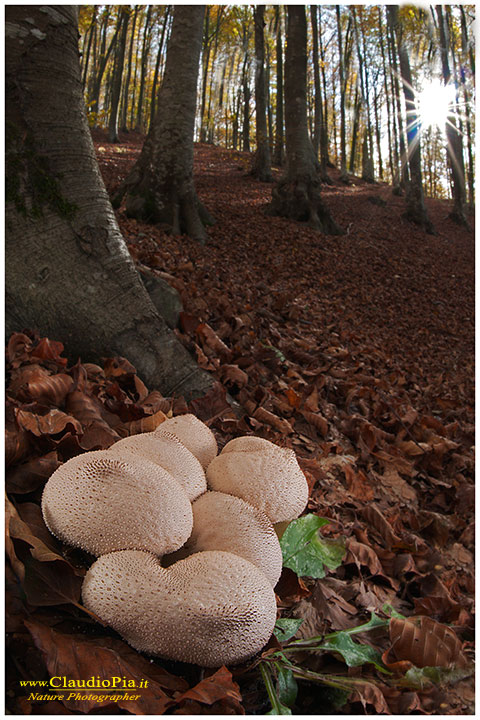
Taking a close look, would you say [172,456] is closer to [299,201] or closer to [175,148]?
[175,148]

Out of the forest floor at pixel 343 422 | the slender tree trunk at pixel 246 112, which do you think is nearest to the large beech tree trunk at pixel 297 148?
the forest floor at pixel 343 422

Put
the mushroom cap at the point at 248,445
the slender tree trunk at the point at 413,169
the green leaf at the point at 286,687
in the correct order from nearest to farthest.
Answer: the green leaf at the point at 286,687 → the mushroom cap at the point at 248,445 → the slender tree trunk at the point at 413,169

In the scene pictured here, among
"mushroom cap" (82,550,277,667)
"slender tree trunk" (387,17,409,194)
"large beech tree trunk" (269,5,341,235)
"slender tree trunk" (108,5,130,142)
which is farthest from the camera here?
"slender tree trunk" (387,17,409,194)

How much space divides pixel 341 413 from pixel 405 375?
7.01 ft

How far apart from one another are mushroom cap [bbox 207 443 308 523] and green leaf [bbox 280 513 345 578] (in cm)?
17

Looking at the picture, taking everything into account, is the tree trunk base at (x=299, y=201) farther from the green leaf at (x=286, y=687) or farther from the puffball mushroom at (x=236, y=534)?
the green leaf at (x=286, y=687)

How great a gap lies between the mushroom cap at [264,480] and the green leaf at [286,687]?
13.7 inches

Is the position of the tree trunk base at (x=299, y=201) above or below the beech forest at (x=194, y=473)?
above

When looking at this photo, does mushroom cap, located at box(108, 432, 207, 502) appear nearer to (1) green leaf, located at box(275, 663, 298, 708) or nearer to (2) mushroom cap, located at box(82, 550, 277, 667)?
(2) mushroom cap, located at box(82, 550, 277, 667)

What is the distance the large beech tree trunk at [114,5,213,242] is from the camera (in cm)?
679

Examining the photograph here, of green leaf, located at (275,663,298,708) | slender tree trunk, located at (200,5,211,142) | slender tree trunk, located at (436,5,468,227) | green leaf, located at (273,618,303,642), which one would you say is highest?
slender tree trunk, located at (200,5,211,142)

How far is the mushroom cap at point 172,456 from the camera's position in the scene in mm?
1244

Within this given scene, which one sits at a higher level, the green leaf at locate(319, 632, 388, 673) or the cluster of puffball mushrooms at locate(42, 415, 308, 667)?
the cluster of puffball mushrooms at locate(42, 415, 308, 667)

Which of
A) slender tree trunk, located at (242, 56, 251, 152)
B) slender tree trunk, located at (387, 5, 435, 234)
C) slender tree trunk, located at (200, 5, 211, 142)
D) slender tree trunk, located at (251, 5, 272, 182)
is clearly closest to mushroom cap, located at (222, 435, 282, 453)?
slender tree trunk, located at (251, 5, 272, 182)
